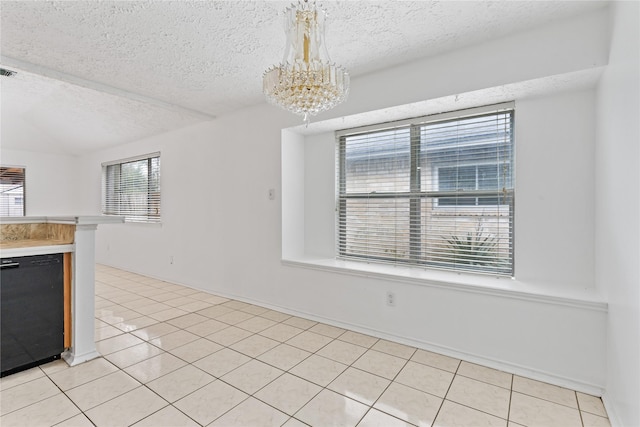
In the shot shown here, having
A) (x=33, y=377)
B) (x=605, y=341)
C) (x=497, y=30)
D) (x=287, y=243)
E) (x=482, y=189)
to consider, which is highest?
(x=497, y=30)

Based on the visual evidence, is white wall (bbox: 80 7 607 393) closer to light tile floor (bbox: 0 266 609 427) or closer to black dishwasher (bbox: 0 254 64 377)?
light tile floor (bbox: 0 266 609 427)

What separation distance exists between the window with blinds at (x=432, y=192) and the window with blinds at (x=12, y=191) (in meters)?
6.61

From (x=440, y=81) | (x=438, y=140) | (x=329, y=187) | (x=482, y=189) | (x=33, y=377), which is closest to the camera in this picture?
(x=33, y=377)

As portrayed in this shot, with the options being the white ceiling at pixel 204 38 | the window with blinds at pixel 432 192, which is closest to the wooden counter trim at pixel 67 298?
the white ceiling at pixel 204 38

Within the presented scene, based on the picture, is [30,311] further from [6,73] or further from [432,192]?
[432,192]

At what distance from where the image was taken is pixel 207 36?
7.64 ft

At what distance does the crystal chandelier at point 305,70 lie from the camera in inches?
65.3

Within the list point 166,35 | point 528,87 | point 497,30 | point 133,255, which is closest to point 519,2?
point 497,30

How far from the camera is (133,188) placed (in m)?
5.64

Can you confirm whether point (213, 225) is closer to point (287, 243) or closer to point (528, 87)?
point (287, 243)

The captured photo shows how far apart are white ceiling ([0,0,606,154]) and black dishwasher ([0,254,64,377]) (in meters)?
1.67

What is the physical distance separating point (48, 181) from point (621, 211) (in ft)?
28.4

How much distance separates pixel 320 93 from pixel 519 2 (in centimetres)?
136

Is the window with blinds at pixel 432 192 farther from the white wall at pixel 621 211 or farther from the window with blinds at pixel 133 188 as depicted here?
the window with blinds at pixel 133 188
